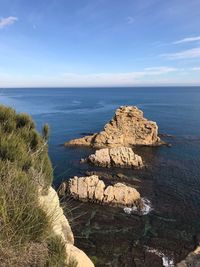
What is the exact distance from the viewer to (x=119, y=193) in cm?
2914

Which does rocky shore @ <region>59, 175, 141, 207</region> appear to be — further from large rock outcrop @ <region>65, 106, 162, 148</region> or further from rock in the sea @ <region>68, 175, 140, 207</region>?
large rock outcrop @ <region>65, 106, 162, 148</region>

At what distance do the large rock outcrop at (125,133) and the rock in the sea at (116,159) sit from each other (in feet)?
35.5

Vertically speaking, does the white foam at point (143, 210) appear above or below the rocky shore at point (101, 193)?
below

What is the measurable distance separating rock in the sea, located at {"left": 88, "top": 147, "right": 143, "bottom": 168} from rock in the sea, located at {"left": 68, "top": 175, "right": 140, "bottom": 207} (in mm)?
10325

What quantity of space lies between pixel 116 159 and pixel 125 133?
15.6 meters

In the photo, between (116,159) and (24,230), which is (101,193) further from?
(24,230)

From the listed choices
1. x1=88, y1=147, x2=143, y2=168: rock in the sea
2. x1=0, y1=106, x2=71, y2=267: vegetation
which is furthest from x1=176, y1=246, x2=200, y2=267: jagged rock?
x1=88, y1=147, x2=143, y2=168: rock in the sea

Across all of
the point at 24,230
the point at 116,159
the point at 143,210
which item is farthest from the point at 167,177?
the point at 24,230

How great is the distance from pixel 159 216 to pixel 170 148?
27.3 metres

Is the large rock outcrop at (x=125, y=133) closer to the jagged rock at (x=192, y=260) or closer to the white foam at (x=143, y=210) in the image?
the white foam at (x=143, y=210)

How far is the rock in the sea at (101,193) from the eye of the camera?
2867 centimetres

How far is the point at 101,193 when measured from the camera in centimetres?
2939

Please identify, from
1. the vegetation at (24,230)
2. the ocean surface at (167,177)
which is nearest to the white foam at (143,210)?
the ocean surface at (167,177)

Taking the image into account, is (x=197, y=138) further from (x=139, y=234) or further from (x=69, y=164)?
(x=139, y=234)
